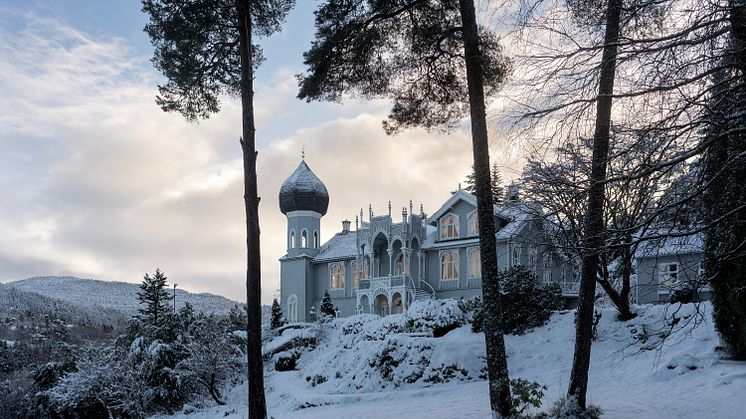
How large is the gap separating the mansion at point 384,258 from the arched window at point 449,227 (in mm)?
47

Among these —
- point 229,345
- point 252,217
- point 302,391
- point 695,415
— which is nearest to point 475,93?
point 252,217

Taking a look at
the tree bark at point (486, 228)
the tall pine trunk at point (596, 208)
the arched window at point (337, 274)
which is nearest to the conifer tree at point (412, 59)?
the tree bark at point (486, 228)

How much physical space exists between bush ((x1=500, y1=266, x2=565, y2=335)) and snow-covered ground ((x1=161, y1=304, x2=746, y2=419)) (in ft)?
1.34

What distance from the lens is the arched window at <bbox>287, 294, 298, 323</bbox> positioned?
39938 millimetres

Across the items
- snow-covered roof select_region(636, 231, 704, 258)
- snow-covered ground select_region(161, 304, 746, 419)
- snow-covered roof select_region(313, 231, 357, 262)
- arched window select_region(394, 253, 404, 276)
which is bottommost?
snow-covered ground select_region(161, 304, 746, 419)

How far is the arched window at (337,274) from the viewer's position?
39.4 metres

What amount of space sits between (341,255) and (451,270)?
25.8 feet

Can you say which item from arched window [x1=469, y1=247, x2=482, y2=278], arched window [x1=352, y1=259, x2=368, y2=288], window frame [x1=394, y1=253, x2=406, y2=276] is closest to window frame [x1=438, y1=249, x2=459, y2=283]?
arched window [x1=469, y1=247, x2=482, y2=278]

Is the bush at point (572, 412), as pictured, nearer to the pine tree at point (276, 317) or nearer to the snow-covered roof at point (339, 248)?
the pine tree at point (276, 317)

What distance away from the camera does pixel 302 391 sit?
2072 cm

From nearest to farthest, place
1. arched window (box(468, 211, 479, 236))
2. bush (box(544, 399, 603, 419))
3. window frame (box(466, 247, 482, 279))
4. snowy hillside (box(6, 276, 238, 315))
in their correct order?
bush (box(544, 399, 603, 419))
window frame (box(466, 247, 482, 279))
arched window (box(468, 211, 479, 236))
snowy hillside (box(6, 276, 238, 315))

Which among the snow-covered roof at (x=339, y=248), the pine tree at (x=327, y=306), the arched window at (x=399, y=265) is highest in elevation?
the snow-covered roof at (x=339, y=248)

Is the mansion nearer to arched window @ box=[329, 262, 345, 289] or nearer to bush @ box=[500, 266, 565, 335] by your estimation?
arched window @ box=[329, 262, 345, 289]

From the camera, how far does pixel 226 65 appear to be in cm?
1549
